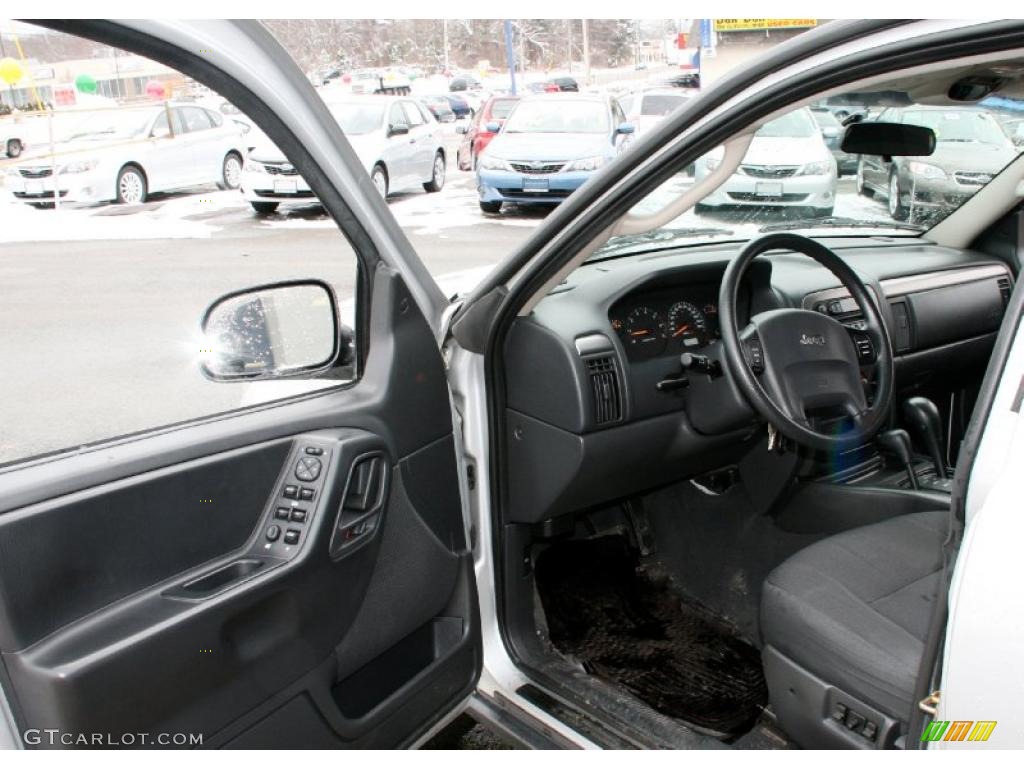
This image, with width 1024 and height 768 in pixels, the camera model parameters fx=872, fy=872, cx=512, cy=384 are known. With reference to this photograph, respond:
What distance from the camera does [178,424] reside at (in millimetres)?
1568

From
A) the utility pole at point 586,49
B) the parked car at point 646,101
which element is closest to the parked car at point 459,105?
the utility pole at point 586,49

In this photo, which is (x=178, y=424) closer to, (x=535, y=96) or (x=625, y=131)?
(x=625, y=131)

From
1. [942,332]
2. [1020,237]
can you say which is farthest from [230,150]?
[1020,237]

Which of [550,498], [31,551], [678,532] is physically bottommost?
[678,532]

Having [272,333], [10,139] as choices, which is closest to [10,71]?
[10,139]

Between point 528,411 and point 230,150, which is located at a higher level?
point 230,150

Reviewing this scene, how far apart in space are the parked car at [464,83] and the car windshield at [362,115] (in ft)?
53.6

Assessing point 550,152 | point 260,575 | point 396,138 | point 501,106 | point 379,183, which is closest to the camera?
point 260,575

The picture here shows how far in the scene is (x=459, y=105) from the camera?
22.3 meters

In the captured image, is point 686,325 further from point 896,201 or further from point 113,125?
point 113,125

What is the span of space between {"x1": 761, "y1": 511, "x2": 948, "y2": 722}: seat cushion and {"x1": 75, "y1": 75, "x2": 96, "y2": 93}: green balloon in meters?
1.68

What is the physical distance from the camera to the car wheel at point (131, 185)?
167 centimetres

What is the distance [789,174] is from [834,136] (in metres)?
0.81

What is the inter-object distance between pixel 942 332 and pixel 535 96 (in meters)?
8.71
